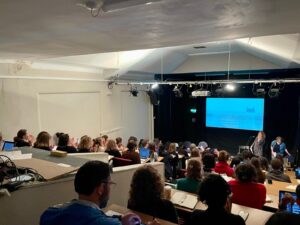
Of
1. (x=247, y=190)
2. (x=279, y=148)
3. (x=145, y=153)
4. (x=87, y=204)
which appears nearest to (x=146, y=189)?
(x=87, y=204)

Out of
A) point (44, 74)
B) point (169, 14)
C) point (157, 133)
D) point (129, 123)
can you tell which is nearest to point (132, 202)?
point (169, 14)

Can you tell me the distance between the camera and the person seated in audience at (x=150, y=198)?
213 cm

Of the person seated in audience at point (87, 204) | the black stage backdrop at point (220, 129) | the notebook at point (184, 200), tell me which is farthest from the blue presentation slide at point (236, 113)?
the person seated in audience at point (87, 204)

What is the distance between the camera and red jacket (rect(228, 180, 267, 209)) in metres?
3.01

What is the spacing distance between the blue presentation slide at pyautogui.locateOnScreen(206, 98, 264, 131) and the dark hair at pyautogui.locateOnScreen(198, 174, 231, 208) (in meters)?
8.21

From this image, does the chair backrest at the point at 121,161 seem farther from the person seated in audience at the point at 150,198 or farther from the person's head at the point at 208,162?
the person seated in audience at the point at 150,198

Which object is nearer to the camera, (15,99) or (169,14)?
(169,14)

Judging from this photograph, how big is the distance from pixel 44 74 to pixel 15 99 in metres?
1.06

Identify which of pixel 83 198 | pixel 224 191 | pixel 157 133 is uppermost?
pixel 83 198

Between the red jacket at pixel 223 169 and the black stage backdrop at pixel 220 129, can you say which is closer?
the red jacket at pixel 223 169

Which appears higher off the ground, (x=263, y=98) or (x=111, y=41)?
(x=111, y=41)

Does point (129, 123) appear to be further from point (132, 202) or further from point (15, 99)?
point (132, 202)

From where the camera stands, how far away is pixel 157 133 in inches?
465

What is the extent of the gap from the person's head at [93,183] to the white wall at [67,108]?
5.29 m
